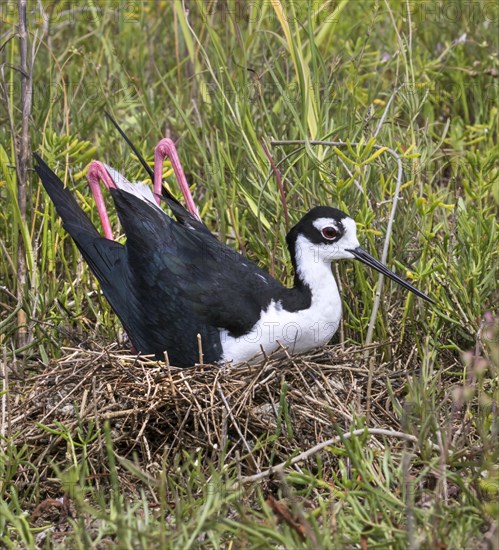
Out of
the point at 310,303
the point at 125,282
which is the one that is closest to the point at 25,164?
the point at 125,282

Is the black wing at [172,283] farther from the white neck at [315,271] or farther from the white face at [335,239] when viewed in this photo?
the white face at [335,239]

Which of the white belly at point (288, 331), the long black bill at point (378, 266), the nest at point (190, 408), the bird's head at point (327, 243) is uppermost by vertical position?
the bird's head at point (327, 243)

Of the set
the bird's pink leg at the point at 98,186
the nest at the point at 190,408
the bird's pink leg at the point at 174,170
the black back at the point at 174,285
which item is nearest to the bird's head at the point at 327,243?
the black back at the point at 174,285

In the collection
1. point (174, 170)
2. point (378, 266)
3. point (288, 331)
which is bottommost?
point (288, 331)

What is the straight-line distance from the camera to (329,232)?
3.85 metres

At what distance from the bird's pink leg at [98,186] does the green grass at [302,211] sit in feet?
0.37

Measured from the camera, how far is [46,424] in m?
3.63

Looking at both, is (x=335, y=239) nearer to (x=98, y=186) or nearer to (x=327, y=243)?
(x=327, y=243)

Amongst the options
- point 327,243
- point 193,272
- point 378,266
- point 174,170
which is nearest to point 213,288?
point 193,272

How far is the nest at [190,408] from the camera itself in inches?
139

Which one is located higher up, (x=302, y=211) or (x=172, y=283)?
(x=302, y=211)

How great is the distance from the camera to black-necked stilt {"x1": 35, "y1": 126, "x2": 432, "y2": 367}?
3.81 metres

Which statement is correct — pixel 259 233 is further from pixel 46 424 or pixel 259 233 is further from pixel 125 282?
pixel 46 424

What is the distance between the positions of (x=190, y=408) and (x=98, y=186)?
4.41 ft
